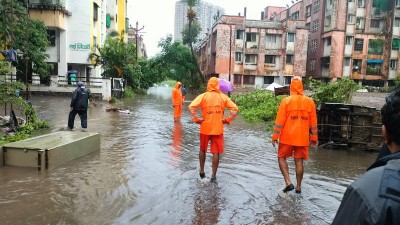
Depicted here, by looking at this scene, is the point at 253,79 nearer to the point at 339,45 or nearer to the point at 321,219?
the point at 339,45

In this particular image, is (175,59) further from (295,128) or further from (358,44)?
(295,128)

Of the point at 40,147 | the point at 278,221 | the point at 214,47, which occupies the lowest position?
the point at 278,221

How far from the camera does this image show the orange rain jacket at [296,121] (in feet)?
19.1

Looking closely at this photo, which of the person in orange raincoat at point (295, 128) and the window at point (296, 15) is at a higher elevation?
the window at point (296, 15)

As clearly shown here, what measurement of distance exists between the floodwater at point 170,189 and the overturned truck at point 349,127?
1.24ft

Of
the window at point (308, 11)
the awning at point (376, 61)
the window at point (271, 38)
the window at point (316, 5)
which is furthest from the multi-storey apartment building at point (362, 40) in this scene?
the window at point (271, 38)

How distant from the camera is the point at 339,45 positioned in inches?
1743

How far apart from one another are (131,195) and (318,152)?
5.90 metres

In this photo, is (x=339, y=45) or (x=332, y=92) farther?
(x=339, y=45)

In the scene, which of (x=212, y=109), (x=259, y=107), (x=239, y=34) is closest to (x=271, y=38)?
(x=239, y=34)

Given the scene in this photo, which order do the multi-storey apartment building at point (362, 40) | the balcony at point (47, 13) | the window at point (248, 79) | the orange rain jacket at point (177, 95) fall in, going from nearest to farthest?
the orange rain jacket at point (177, 95), the balcony at point (47, 13), the multi-storey apartment building at point (362, 40), the window at point (248, 79)

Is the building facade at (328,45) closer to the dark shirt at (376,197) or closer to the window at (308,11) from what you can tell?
the window at (308,11)

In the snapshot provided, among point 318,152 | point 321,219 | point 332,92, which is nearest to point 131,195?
point 321,219

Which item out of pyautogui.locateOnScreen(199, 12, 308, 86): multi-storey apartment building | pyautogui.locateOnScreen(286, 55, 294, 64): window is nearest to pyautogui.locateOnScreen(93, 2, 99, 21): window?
pyautogui.locateOnScreen(199, 12, 308, 86): multi-storey apartment building
